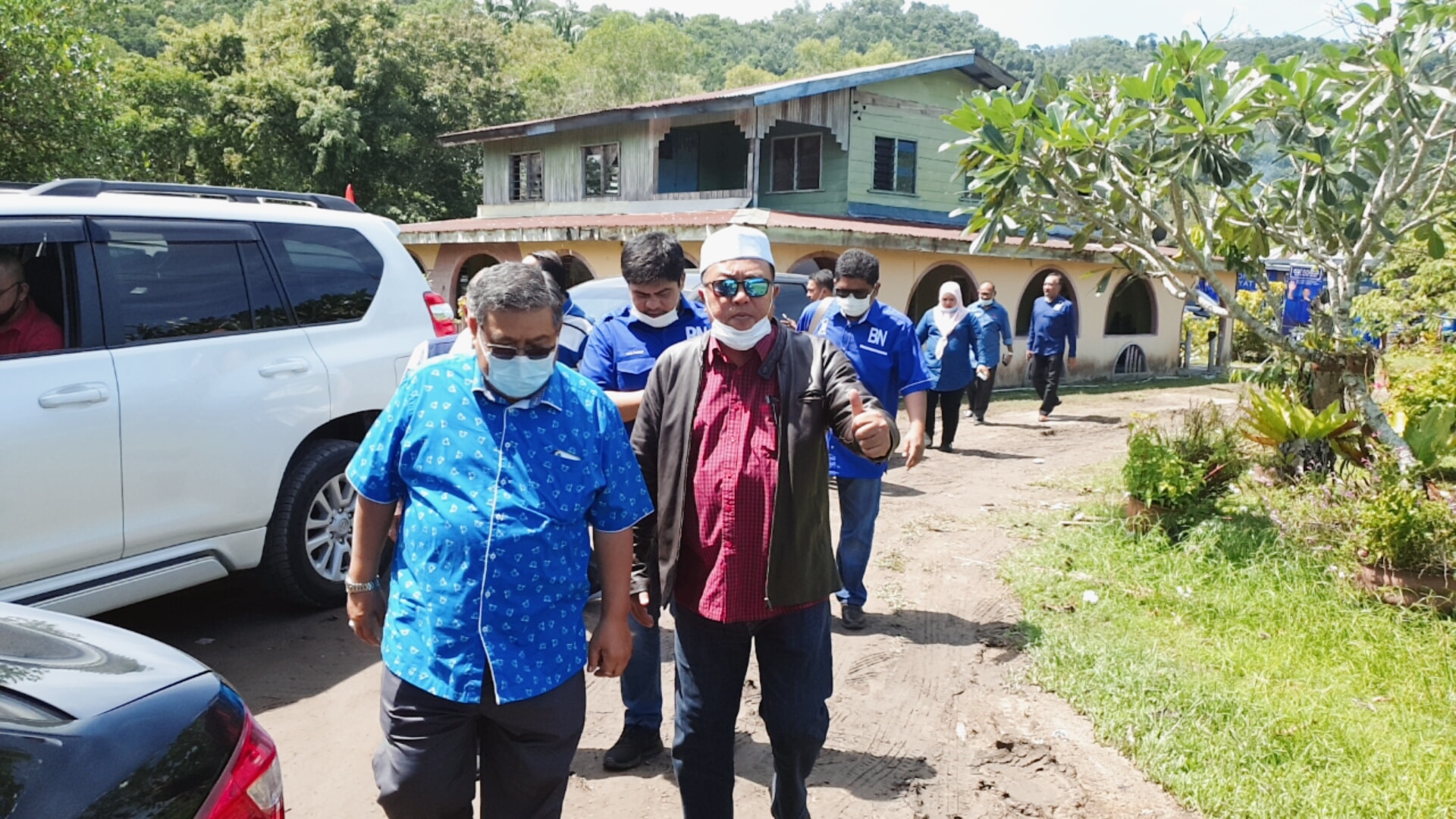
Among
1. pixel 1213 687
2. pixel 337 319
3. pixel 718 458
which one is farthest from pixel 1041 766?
pixel 337 319

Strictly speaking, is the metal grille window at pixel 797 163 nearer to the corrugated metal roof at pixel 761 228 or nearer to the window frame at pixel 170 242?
the corrugated metal roof at pixel 761 228

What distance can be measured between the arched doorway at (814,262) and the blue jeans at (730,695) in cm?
1285

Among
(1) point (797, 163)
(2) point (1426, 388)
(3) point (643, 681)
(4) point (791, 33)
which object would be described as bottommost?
(3) point (643, 681)

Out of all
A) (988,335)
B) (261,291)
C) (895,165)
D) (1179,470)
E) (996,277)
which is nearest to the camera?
(261,291)

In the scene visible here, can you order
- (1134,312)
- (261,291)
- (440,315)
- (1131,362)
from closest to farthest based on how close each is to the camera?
(261,291)
(440,315)
(1131,362)
(1134,312)

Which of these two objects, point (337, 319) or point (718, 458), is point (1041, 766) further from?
point (337, 319)

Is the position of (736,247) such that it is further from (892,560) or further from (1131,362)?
(1131,362)

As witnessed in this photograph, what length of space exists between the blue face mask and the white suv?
2.49 meters

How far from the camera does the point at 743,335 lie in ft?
10.0

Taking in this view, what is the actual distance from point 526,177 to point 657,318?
69.5 ft

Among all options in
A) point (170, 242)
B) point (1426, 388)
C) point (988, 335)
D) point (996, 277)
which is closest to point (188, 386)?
point (170, 242)

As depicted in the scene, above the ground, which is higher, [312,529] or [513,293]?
[513,293]

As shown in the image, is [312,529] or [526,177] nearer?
[312,529]

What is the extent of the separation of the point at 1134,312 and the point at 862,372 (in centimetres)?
1951
